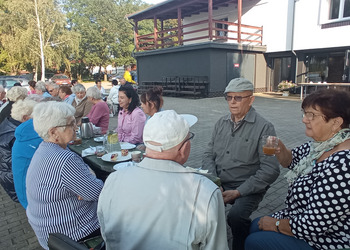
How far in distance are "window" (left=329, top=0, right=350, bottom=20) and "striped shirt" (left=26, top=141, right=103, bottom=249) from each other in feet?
52.2

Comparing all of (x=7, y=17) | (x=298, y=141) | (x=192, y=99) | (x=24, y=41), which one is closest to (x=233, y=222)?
(x=298, y=141)

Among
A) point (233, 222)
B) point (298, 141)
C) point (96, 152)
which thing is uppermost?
point (96, 152)

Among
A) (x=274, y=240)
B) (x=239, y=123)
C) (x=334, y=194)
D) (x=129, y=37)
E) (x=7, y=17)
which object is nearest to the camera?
(x=334, y=194)

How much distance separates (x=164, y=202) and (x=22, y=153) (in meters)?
2.13

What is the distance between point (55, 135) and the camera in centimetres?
207

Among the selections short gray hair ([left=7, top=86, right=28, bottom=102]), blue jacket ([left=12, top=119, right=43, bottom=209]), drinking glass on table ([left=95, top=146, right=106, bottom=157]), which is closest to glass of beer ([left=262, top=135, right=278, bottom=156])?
drinking glass on table ([left=95, top=146, right=106, bottom=157])

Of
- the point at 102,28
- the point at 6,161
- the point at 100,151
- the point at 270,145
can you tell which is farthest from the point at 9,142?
the point at 102,28

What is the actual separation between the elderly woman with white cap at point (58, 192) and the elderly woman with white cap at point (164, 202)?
0.58 metres

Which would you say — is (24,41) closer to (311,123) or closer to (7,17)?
(7,17)

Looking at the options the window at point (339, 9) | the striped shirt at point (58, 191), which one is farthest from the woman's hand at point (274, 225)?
the window at point (339, 9)

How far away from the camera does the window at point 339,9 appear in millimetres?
13070

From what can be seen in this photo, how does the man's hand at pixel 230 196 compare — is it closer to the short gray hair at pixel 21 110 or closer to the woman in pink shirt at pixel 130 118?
the woman in pink shirt at pixel 130 118

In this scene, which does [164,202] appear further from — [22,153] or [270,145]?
[22,153]

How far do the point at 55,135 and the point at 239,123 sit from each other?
1.72 m
